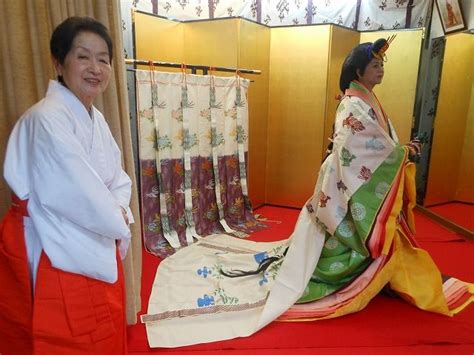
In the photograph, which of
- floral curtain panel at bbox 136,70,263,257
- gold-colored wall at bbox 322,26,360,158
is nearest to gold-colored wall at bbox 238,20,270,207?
floral curtain panel at bbox 136,70,263,257

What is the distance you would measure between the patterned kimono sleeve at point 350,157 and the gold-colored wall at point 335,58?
1697 millimetres

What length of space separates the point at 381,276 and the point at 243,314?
79 cm

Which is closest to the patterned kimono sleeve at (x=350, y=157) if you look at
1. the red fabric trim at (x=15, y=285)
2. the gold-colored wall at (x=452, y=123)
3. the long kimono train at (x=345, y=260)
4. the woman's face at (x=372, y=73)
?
the long kimono train at (x=345, y=260)

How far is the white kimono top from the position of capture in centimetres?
101

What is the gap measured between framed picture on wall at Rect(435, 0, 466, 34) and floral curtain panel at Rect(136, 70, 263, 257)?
2.03 m

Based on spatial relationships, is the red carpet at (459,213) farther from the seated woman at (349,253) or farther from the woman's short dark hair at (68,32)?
the woman's short dark hair at (68,32)

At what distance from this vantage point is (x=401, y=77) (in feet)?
12.4

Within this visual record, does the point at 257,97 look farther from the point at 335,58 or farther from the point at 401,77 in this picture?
the point at 401,77

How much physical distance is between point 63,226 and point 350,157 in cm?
149

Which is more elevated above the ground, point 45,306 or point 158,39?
point 158,39

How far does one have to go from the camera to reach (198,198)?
3119mm

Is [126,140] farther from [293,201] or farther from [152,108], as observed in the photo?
[293,201]

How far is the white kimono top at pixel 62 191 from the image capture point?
39.6 inches

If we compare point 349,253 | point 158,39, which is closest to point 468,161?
point 349,253
